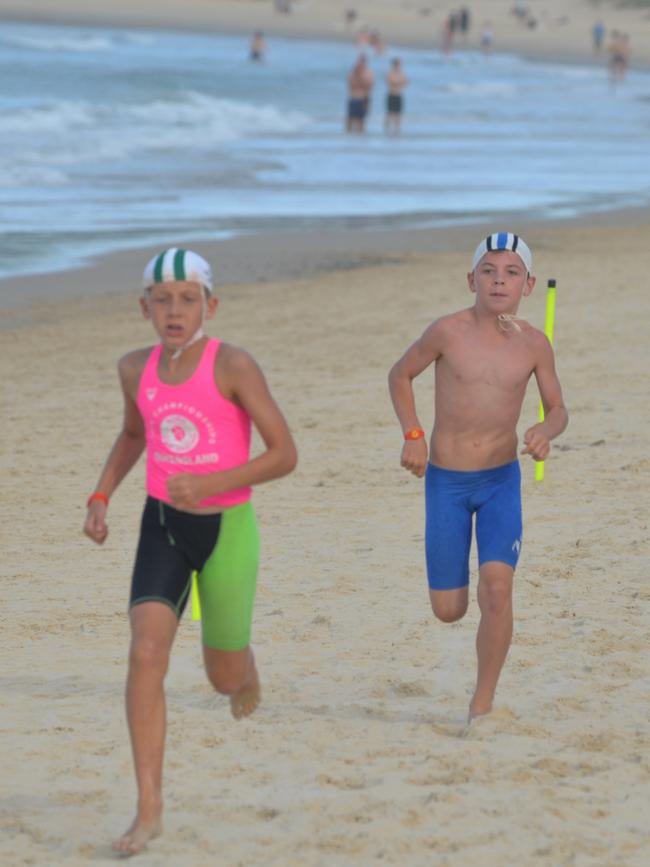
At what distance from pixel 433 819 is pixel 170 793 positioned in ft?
2.77

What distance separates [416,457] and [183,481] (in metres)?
1.14

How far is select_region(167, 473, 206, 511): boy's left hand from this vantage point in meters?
4.50

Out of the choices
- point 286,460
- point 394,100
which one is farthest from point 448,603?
point 394,100

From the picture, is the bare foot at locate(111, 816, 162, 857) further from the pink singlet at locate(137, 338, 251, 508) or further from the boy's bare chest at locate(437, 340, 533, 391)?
the boy's bare chest at locate(437, 340, 533, 391)

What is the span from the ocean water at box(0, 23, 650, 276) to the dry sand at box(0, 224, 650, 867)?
26.5 feet

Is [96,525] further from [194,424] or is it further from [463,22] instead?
[463,22]

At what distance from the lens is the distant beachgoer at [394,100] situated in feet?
114

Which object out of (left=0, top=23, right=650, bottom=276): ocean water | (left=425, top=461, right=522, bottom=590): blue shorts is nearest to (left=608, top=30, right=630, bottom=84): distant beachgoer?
(left=0, top=23, right=650, bottom=276): ocean water

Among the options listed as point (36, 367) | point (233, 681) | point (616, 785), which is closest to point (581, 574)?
point (616, 785)

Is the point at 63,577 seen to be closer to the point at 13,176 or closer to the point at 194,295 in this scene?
the point at 194,295

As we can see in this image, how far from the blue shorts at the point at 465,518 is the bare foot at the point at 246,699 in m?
0.82

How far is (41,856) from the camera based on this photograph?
457 cm

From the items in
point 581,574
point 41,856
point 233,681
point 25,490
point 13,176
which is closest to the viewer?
point 41,856

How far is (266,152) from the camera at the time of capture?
30.0 metres
